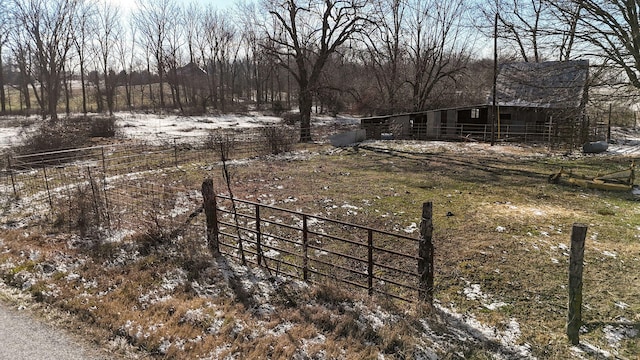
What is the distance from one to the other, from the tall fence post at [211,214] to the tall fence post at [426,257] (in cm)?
364

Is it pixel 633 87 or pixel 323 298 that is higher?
pixel 633 87

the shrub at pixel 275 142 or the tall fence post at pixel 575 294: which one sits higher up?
the shrub at pixel 275 142

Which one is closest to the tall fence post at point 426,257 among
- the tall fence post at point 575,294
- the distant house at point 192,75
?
the tall fence post at point 575,294

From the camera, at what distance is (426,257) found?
5207 millimetres

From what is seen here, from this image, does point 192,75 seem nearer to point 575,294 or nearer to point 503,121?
point 503,121

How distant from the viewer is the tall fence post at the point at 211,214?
23.0 ft

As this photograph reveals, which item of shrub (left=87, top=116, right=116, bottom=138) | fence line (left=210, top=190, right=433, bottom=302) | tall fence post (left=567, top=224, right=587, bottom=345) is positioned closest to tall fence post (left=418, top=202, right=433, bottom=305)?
fence line (left=210, top=190, right=433, bottom=302)

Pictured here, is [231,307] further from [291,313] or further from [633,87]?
[633,87]

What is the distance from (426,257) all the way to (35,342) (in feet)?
16.2

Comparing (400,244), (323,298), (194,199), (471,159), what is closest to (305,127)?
(471,159)

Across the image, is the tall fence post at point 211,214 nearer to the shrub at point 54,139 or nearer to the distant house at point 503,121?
the shrub at point 54,139

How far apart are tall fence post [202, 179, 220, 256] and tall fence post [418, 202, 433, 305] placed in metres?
3.64

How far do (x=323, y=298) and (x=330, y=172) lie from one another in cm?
944

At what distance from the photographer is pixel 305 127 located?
26.5m
